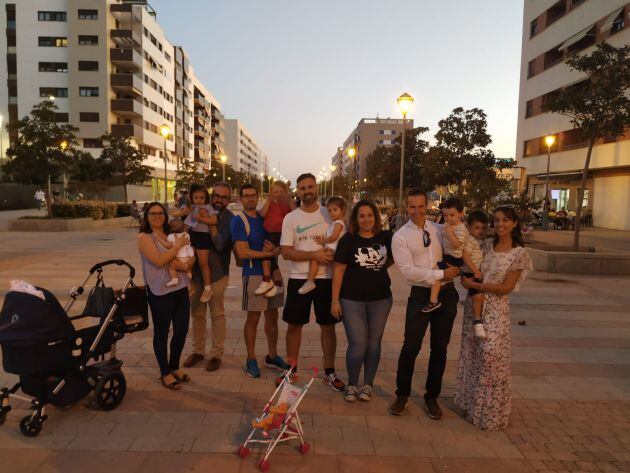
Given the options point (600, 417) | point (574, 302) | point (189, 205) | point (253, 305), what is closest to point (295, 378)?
point (253, 305)

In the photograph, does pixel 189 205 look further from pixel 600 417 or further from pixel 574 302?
pixel 574 302

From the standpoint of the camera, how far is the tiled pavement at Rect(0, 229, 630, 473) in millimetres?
3238

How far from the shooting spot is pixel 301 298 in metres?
4.38

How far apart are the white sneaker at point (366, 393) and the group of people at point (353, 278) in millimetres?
13

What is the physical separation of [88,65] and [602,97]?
168 ft

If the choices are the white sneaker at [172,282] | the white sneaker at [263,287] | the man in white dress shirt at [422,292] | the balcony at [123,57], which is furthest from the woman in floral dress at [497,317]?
the balcony at [123,57]

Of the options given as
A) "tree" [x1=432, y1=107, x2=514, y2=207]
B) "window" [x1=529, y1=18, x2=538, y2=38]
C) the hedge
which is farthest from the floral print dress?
"window" [x1=529, y1=18, x2=538, y2=38]

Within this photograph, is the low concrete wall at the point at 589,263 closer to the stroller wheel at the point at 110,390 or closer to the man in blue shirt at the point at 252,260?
the man in blue shirt at the point at 252,260

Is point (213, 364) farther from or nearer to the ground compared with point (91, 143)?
nearer to the ground

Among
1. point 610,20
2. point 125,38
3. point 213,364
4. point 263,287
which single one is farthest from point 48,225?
point 125,38

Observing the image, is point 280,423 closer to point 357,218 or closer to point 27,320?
point 357,218

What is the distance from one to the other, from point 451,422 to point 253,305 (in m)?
2.11

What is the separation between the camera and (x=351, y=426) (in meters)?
3.75

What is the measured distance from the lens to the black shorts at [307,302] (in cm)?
432
